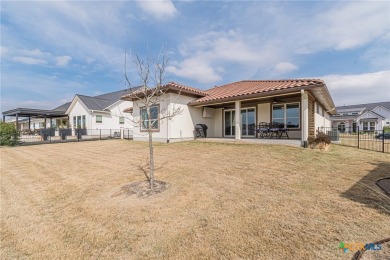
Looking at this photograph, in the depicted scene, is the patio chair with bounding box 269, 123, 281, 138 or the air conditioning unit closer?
the patio chair with bounding box 269, 123, 281, 138

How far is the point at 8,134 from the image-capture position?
14609 millimetres

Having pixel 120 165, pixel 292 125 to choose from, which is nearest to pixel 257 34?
pixel 292 125

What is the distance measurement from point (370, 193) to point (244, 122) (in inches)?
378

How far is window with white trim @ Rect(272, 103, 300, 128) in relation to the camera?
1116 cm

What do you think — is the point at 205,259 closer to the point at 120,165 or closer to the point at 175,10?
the point at 120,165

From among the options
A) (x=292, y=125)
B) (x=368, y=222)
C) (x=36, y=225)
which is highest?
(x=292, y=125)

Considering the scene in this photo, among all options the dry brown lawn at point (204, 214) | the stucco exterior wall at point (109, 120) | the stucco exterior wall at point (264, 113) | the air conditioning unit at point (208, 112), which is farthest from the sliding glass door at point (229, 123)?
the stucco exterior wall at point (109, 120)

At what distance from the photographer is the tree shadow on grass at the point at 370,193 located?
335 centimetres

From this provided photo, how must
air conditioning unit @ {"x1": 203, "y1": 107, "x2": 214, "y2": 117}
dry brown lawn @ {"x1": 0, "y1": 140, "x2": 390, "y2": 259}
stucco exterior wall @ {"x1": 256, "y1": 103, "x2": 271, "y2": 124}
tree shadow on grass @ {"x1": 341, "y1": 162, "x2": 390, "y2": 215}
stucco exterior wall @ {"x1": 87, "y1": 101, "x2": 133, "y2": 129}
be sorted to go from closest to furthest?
1. dry brown lawn @ {"x1": 0, "y1": 140, "x2": 390, "y2": 259}
2. tree shadow on grass @ {"x1": 341, "y1": 162, "x2": 390, "y2": 215}
3. stucco exterior wall @ {"x1": 256, "y1": 103, "x2": 271, "y2": 124}
4. air conditioning unit @ {"x1": 203, "y1": 107, "x2": 214, "y2": 117}
5. stucco exterior wall @ {"x1": 87, "y1": 101, "x2": 133, "y2": 129}

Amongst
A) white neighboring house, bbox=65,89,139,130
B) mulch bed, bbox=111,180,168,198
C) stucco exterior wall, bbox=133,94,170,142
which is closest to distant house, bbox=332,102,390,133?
stucco exterior wall, bbox=133,94,170,142

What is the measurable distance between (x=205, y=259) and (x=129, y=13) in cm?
1048

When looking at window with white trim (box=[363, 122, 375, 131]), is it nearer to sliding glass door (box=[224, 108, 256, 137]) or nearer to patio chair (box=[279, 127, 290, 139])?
patio chair (box=[279, 127, 290, 139])

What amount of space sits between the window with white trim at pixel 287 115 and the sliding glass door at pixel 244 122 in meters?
1.45

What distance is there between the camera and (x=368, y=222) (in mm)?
2828
